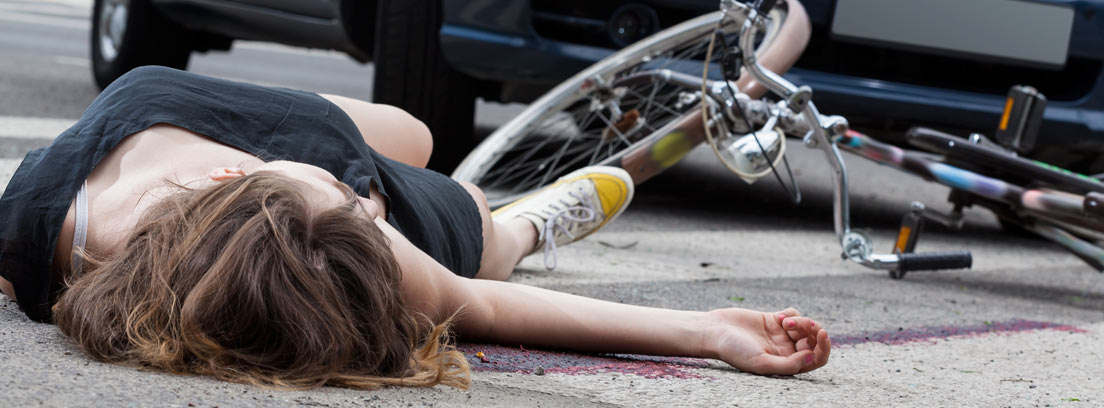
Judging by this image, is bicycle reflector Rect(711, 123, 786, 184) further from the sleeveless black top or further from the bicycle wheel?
the sleeveless black top

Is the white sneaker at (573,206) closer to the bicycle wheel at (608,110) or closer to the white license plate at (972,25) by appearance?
the bicycle wheel at (608,110)

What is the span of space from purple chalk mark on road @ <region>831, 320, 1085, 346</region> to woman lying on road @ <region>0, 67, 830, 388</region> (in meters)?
0.50

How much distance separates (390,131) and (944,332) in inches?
49.4

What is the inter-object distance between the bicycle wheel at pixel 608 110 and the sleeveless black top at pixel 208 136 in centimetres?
106

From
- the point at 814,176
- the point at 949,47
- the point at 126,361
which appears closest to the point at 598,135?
the point at 949,47

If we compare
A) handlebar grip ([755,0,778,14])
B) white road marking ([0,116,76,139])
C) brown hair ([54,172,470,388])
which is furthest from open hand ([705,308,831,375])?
white road marking ([0,116,76,139])

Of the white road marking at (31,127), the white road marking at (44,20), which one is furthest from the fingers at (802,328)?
the white road marking at (44,20)

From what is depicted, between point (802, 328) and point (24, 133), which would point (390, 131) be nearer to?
point (802, 328)

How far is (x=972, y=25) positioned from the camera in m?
3.65

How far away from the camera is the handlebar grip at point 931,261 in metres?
3.13

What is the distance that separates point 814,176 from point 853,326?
3.63m

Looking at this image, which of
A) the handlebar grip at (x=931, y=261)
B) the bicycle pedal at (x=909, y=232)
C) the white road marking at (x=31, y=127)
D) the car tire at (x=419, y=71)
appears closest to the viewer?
the handlebar grip at (x=931, y=261)

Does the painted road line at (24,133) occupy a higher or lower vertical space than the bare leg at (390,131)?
lower

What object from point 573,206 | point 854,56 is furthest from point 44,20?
point 573,206
